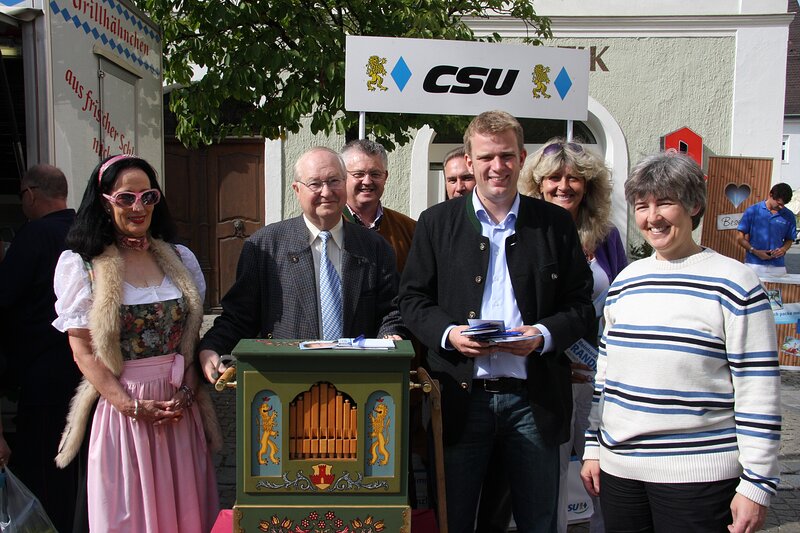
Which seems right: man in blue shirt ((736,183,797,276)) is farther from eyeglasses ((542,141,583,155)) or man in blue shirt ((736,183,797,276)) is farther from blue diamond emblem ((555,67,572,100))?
eyeglasses ((542,141,583,155))

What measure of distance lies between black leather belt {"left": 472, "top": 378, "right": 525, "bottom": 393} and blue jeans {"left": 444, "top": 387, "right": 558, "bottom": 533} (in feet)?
0.06

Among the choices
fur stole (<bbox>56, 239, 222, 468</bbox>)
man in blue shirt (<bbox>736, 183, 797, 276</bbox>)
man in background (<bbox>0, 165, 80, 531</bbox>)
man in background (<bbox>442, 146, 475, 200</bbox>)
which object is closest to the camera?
fur stole (<bbox>56, 239, 222, 468</bbox>)

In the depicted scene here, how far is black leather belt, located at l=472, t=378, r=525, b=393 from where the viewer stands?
232 cm

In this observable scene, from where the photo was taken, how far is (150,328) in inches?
93.5

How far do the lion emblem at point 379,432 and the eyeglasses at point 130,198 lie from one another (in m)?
1.12

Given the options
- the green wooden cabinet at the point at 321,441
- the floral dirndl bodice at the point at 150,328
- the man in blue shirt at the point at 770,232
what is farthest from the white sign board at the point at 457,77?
the man in blue shirt at the point at 770,232

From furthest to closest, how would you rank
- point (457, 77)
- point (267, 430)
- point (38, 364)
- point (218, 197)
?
point (218, 197)
point (457, 77)
point (38, 364)
point (267, 430)

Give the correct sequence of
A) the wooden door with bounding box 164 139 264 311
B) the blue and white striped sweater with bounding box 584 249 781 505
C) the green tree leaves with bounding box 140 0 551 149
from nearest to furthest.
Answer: the blue and white striped sweater with bounding box 584 249 781 505, the green tree leaves with bounding box 140 0 551 149, the wooden door with bounding box 164 139 264 311

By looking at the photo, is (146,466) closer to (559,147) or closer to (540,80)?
(559,147)

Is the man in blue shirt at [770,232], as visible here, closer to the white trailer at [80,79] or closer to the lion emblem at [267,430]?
→ the white trailer at [80,79]

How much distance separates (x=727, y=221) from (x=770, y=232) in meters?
1.35

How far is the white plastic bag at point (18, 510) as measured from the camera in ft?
7.78

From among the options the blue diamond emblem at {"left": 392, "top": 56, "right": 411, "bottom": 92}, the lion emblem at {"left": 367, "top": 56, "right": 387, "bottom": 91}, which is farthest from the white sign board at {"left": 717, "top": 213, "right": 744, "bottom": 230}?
the lion emblem at {"left": 367, "top": 56, "right": 387, "bottom": 91}

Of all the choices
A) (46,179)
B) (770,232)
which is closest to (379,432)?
(46,179)
